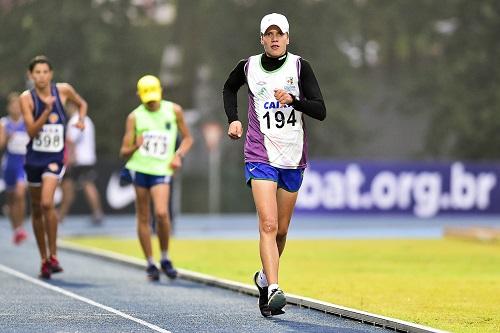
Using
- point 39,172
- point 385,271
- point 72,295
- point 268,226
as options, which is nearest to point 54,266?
point 39,172

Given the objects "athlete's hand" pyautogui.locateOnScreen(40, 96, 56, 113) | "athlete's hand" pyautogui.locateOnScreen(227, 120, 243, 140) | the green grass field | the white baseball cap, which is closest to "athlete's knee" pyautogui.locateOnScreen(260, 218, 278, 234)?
"athlete's hand" pyautogui.locateOnScreen(227, 120, 243, 140)

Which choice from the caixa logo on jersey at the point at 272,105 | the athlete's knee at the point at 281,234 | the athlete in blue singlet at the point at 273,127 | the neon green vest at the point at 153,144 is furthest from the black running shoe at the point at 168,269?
the caixa logo on jersey at the point at 272,105

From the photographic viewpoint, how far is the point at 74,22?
53750 mm

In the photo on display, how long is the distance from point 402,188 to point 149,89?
19909 millimetres

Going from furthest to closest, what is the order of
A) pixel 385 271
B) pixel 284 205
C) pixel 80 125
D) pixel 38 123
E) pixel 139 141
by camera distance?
A: pixel 385 271, pixel 139 141, pixel 80 125, pixel 38 123, pixel 284 205

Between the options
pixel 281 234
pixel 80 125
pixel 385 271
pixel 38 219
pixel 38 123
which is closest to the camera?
pixel 281 234

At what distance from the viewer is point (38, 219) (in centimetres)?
1684

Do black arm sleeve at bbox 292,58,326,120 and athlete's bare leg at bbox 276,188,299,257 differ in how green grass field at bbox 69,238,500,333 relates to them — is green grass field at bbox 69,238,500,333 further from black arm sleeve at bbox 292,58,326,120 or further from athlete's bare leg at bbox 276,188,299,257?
black arm sleeve at bbox 292,58,326,120

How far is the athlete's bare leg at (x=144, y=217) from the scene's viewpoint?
16.7 metres

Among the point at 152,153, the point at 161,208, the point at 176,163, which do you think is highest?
the point at 152,153

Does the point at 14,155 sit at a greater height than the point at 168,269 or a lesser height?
greater

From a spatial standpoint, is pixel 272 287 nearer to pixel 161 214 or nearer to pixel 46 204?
pixel 161 214

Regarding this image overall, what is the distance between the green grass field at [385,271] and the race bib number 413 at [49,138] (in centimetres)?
236

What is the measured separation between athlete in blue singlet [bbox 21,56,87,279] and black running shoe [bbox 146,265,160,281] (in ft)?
3.13
